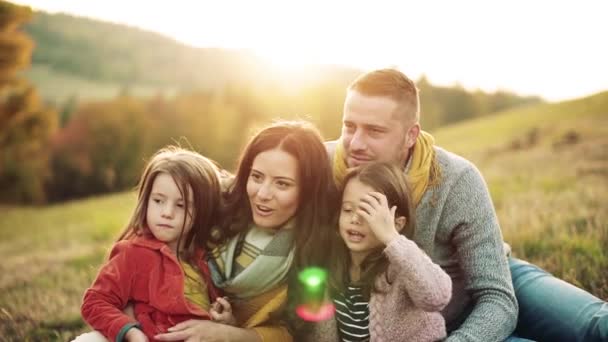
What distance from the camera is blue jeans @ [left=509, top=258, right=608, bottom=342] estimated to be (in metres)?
3.18

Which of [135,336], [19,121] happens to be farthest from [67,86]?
[135,336]

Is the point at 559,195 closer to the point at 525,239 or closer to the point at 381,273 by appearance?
the point at 525,239

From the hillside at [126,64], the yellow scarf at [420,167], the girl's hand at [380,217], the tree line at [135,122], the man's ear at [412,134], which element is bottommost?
the tree line at [135,122]

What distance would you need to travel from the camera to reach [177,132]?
48188 mm

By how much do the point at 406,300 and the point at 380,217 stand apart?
0.55 m

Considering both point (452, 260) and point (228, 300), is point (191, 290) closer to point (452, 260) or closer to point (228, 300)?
point (228, 300)

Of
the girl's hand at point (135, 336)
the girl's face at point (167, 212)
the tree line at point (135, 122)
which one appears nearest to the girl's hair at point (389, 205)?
the girl's face at point (167, 212)

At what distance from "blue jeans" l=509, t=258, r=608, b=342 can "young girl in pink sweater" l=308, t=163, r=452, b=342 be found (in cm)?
87

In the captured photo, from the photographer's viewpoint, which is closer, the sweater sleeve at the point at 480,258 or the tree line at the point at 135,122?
the sweater sleeve at the point at 480,258

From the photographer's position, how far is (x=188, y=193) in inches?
134

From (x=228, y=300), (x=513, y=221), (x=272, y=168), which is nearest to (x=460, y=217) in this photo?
(x=272, y=168)

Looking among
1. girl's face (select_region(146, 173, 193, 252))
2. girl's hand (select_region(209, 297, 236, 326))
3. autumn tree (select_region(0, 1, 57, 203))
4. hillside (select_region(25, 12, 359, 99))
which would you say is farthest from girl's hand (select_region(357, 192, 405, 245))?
hillside (select_region(25, 12, 359, 99))

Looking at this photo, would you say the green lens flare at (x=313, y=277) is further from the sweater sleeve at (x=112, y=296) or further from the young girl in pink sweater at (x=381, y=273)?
the sweater sleeve at (x=112, y=296)

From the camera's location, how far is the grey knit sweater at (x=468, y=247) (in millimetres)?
3314
